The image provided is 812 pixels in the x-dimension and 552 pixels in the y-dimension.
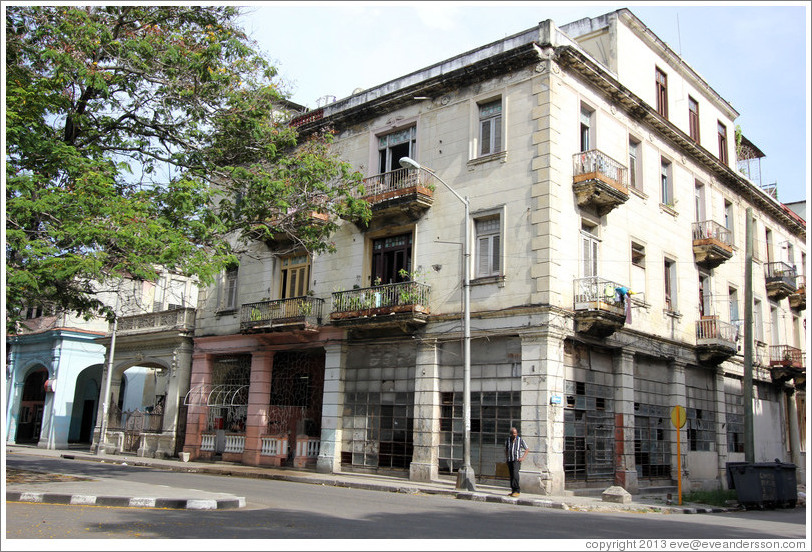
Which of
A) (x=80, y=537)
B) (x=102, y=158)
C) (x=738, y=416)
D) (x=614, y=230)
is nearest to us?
(x=80, y=537)

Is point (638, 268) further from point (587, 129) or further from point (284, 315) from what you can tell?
point (284, 315)

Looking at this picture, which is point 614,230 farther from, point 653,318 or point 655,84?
point 655,84

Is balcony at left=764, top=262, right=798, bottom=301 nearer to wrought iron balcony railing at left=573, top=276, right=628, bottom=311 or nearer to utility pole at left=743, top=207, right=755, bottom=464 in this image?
utility pole at left=743, top=207, right=755, bottom=464

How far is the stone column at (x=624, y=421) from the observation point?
21031 mm

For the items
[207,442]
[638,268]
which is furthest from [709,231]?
[207,442]

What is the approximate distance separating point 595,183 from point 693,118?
11.0 metres

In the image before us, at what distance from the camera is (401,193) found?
22641 mm

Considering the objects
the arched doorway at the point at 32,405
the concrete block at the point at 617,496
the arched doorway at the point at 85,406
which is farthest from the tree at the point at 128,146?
the arched doorway at the point at 32,405

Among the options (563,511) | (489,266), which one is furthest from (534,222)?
(563,511)

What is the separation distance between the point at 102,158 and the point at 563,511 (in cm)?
1318

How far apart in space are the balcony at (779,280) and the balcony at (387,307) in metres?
19.4

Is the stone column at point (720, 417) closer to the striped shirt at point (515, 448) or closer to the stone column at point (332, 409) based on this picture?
the striped shirt at point (515, 448)

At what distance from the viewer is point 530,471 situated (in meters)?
18.5

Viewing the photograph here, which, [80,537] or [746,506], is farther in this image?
[746,506]
